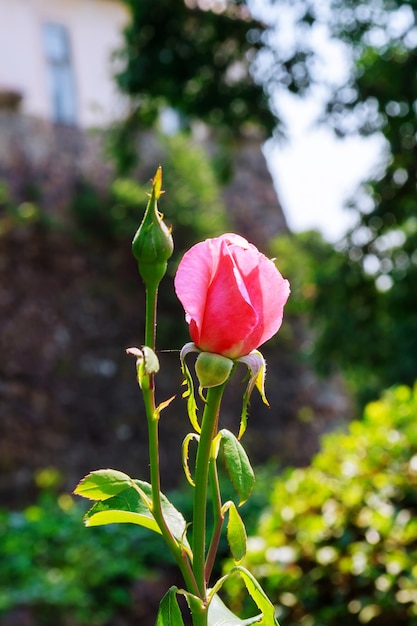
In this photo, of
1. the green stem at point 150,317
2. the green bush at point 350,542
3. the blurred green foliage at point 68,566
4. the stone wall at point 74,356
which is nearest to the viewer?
the green stem at point 150,317

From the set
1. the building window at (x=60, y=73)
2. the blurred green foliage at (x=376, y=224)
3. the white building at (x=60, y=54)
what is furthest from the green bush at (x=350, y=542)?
the building window at (x=60, y=73)

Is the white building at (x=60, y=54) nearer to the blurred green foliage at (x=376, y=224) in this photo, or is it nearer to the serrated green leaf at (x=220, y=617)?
the blurred green foliage at (x=376, y=224)

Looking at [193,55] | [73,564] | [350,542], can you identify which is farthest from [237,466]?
[193,55]

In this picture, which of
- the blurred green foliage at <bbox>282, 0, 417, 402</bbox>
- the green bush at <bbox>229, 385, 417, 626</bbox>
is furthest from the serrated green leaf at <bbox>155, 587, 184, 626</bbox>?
the blurred green foliage at <bbox>282, 0, 417, 402</bbox>

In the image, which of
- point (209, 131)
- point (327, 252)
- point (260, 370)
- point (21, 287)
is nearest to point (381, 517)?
point (260, 370)

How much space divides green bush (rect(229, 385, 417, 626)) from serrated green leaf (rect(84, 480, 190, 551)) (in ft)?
4.29

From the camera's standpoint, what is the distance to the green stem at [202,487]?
0.54 metres

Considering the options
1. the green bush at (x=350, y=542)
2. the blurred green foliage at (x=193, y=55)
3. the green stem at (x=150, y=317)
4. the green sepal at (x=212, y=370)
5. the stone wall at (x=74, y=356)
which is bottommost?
the green bush at (x=350, y=542)

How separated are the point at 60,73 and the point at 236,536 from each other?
9.45 metres

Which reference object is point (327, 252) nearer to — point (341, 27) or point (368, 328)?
point (368, 328)

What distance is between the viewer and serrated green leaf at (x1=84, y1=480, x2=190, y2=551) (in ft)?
A: 1.83

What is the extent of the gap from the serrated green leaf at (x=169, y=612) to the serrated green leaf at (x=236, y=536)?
0.15 feet

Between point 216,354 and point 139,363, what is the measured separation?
66 millimetres

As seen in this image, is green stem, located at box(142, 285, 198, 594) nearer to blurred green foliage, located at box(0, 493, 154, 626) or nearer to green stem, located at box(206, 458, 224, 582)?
green stem, located at box(206, 458, 224, 582)
